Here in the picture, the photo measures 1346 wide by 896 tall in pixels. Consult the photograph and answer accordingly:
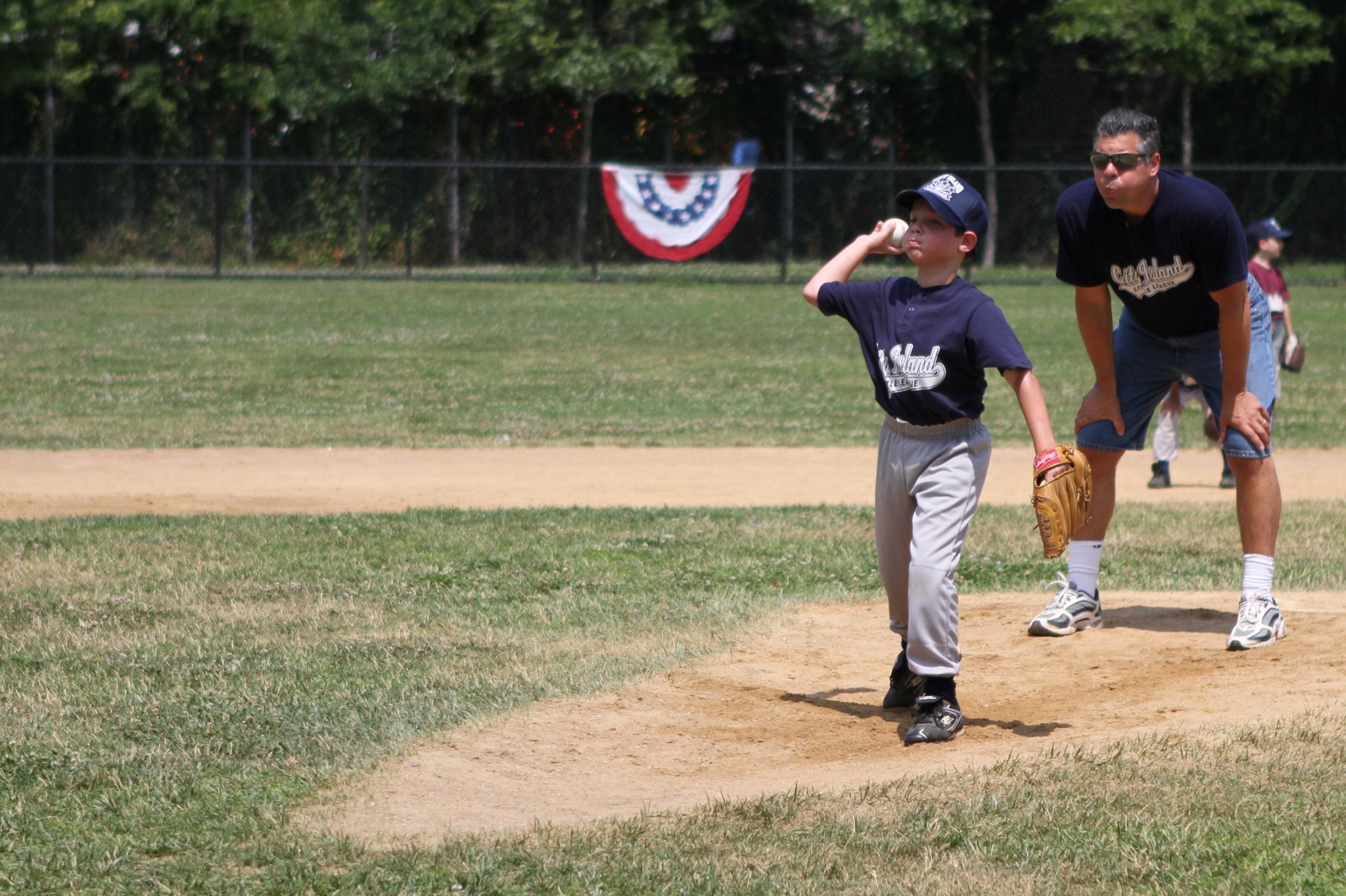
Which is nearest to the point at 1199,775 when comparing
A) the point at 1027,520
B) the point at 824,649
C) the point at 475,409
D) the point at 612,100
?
the point at 824,649

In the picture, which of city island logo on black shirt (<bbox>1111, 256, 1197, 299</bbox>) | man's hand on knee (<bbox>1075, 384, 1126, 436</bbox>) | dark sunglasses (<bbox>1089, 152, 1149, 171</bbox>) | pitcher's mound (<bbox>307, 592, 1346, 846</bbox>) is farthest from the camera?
man's hand on knee (<bbox>1075, 384, 1126, 436</bbox>)

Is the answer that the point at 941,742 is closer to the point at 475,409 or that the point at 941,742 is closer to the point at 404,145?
the point at 475,409

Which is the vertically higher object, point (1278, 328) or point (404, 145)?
point (404, 145)

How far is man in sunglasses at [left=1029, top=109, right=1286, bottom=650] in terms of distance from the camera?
16.6ft

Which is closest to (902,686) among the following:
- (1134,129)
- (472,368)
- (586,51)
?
(1134,129)

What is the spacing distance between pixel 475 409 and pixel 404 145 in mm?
15248

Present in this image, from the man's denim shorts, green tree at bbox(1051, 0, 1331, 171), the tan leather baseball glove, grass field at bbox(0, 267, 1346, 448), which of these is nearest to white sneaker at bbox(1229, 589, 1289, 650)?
the man's denim shorts

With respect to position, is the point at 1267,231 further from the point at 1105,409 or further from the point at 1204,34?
the point at 1204,34

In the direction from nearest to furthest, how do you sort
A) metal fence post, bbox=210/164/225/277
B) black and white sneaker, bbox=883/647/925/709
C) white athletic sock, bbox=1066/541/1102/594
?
1. black and white sneaker, bbox=883/647/925/709
2. white athletic sock, bbox=1066/541/1102/594
3. metal fence post, bbox=210/164/225/277

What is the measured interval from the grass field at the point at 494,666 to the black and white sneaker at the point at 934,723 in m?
0.38

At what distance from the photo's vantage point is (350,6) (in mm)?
26531

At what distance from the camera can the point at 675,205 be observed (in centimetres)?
2445

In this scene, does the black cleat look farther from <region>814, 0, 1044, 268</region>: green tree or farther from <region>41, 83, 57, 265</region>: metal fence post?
<region>41, 83, 57, 265</region>: metal fence post

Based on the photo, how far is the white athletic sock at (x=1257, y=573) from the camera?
5426 millimetres
